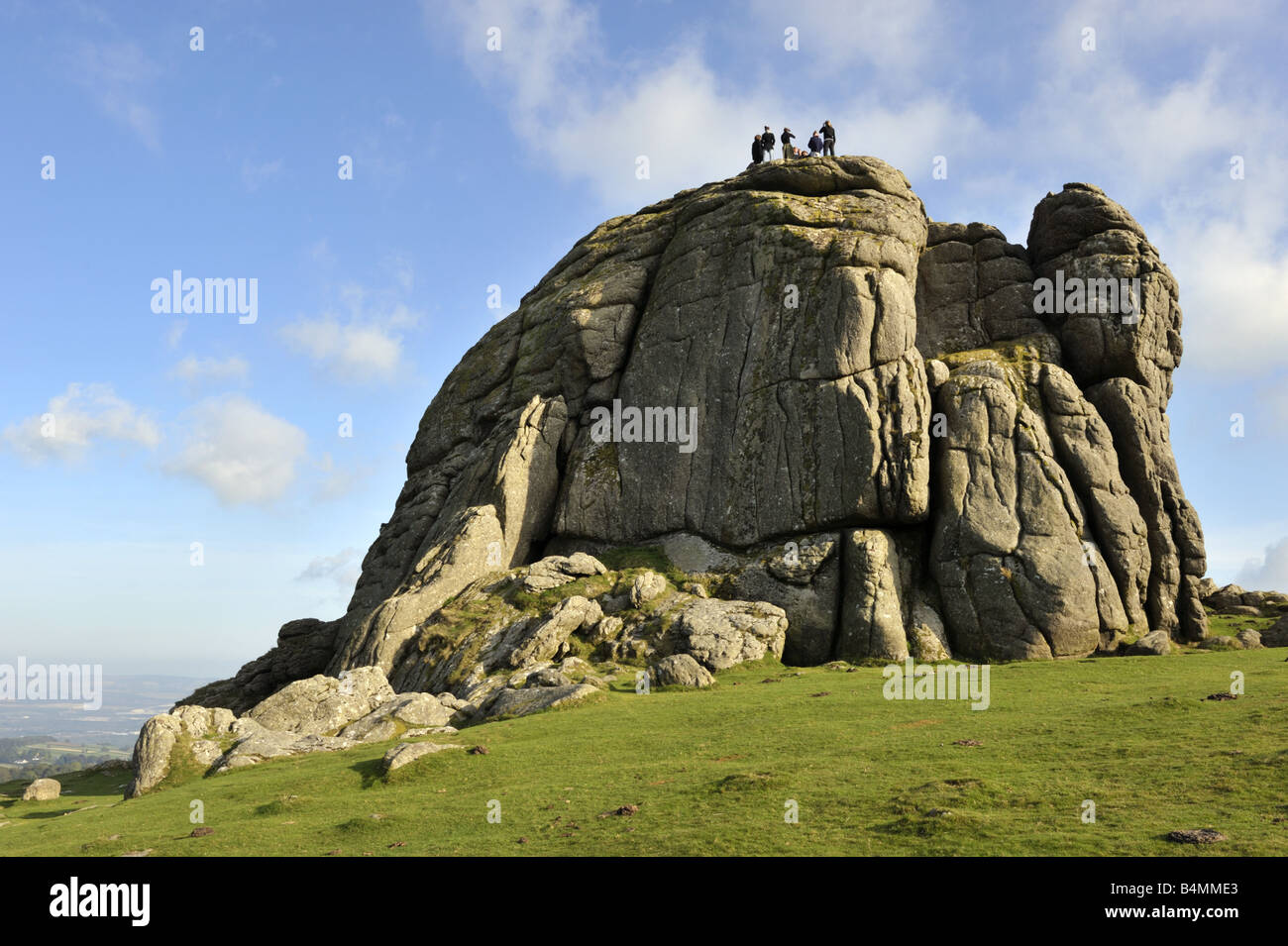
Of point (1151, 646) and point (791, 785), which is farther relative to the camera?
point (1151, 646)

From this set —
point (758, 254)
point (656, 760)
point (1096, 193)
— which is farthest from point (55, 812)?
point (1096, 193)

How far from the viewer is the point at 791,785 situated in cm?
2644

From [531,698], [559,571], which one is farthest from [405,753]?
[559,571]

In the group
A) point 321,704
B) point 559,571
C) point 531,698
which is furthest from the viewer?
point 559,571

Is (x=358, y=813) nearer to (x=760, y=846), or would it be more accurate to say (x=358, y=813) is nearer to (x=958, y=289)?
(x=760, y=846)

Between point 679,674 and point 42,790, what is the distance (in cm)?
3430

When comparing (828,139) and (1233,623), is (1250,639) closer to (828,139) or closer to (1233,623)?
(1233,623)

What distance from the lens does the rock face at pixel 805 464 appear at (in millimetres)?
55938

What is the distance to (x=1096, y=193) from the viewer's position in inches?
2859
